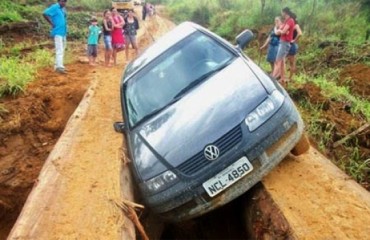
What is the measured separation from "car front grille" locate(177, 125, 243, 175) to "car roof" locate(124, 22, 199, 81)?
5.92 ft

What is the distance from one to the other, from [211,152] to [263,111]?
2.38 feet

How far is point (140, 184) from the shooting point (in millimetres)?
4699

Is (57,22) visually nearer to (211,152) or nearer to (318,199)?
(211,152)

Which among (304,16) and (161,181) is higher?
(161,181)

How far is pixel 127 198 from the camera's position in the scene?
482 cm

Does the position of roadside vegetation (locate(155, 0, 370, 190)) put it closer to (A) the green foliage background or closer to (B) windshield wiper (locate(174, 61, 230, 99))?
(A) the green foliage background

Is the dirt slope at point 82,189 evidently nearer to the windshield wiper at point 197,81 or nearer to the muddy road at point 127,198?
the muddy road at point 127,198

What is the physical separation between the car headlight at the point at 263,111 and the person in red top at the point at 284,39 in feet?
14.8

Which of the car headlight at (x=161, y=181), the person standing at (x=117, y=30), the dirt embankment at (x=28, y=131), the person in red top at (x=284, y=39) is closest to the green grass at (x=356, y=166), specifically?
the car headlight at (x=161, y=181)

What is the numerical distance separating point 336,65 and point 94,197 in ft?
30.7

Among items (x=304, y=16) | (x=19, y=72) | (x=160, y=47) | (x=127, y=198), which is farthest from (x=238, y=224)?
(x=304, y=16)

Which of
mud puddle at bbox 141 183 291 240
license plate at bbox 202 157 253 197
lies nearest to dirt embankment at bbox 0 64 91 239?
mud puddle at bbox 141 183 291 240

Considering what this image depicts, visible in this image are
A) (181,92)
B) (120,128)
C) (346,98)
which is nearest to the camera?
(181,92)

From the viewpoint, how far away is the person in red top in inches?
360
